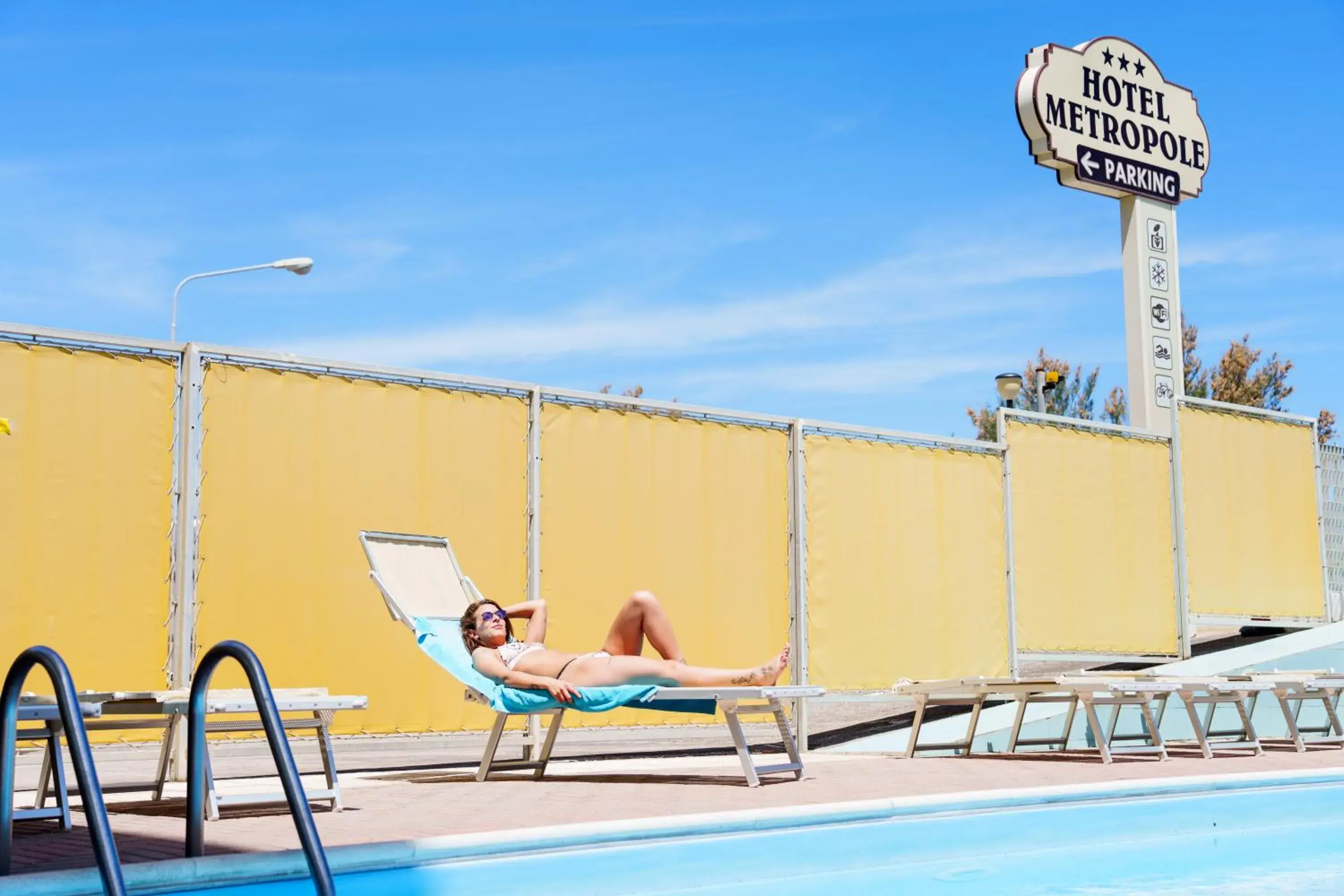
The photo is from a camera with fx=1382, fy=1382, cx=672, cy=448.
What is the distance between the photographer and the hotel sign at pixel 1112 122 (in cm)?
1313

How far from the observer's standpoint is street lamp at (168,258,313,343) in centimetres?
2209

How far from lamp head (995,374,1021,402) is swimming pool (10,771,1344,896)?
9361 millimetres

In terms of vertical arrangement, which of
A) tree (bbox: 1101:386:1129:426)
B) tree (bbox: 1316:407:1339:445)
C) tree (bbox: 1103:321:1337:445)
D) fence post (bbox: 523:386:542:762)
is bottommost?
fence post (bbox: 523:386:542:762)

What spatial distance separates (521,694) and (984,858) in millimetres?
2249

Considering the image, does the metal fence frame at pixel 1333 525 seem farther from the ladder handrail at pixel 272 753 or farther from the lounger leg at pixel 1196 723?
the ladder handrail at pixel 272 753

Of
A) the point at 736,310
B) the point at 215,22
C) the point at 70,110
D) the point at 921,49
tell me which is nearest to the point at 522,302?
the point at 736,310

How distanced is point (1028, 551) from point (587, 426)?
13.0 feet

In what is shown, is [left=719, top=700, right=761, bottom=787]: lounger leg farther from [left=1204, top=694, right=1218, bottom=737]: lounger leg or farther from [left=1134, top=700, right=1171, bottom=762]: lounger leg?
[left=1204, top=694, right=1218, bottom=737]: lounger leg

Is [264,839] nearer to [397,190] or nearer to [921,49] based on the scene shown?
[921,49]

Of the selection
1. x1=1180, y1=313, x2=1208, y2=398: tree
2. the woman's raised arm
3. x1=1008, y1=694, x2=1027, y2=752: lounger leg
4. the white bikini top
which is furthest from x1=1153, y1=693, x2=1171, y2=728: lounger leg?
x1=1180, y1=313, x2=1208, y2=398: tree

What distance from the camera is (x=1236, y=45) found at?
855 inches

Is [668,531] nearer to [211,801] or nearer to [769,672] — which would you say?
[769,672]

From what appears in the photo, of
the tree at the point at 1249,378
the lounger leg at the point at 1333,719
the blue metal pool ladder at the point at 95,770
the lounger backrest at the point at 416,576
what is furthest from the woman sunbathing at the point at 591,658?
the tree at the point at 1249,378

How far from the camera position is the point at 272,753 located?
3363mm
